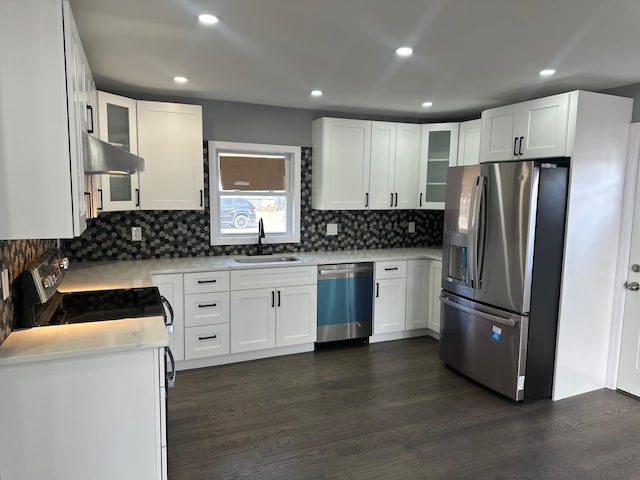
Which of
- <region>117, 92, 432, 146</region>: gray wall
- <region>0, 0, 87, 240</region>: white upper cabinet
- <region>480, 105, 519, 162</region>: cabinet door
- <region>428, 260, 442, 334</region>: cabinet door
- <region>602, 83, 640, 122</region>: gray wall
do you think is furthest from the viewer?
<region>428, 260, 442, 334</region>: cabinet door

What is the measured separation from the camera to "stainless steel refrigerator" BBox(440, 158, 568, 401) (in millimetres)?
3043

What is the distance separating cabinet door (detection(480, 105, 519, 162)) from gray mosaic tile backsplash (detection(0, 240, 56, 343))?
11.2ft

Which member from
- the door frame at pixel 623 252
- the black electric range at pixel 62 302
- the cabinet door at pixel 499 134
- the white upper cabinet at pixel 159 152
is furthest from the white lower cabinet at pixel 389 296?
the black electric range at pixel 62 302

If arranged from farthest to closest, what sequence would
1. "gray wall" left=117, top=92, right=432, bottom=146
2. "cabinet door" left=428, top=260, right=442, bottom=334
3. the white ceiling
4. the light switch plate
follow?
"cabinet door" left=428, top=260, right=442, bottom=334
"gray wall" left=117, top=92, right=432, bottom=146
the white ceiling
the light switch plate

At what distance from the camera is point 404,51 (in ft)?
8.30

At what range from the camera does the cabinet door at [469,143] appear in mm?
4258

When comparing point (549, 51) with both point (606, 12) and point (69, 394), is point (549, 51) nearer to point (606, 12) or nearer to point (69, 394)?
point (606, 12)

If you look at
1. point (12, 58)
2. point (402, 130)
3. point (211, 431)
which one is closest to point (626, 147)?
point (402, 130)

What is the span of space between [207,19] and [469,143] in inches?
120

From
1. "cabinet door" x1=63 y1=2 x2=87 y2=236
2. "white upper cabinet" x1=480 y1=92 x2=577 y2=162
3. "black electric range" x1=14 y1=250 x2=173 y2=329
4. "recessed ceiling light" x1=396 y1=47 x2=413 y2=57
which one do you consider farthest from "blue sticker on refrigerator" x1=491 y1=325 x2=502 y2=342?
"cabinet door" x1=63 y1=2 x2=87 y2=236

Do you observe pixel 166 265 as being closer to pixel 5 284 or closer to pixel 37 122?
pixel 5 284

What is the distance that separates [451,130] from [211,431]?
11.8ft

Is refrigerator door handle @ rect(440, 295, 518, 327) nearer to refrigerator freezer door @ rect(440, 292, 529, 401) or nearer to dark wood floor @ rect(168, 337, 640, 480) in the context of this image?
refrigerator freezer door @ rect(440, 292, 529, 401)

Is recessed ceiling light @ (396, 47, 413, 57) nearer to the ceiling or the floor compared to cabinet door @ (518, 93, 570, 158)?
nearer to the ceiling
